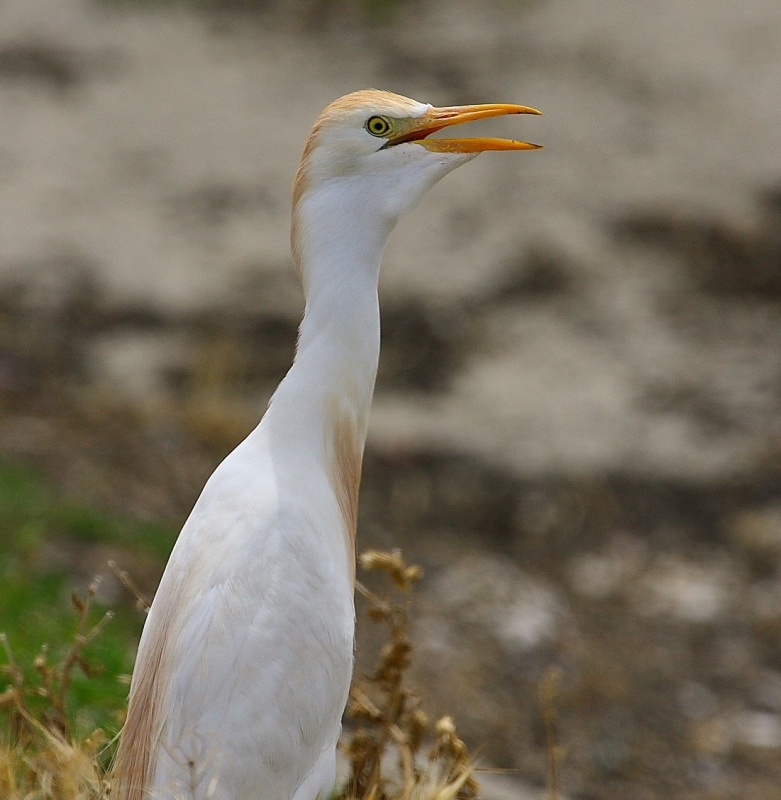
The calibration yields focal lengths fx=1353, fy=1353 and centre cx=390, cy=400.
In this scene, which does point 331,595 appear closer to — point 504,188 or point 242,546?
point 242,546

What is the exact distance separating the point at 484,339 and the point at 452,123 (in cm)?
502

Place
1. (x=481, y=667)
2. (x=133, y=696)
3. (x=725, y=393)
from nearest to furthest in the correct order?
(x=133, y=696), (x=481, y=667), (x=725, y=393)

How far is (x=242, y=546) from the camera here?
2.68 m

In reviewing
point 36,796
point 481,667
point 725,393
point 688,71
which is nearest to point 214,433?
point 481,667

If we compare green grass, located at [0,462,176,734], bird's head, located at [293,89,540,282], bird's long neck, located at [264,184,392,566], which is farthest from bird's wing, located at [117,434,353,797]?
green grass, located at [0,462,176,734]

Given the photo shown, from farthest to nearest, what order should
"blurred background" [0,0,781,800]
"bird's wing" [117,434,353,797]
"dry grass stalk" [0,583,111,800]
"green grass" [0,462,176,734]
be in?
"blurred background" [0,0,781,800] < "green grass" [0,462,176,734] < "dry grass stalk" [0,583,111,800] < "bird's wing" [117,434,353,797]

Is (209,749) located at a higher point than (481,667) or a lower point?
higher

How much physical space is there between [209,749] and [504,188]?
22.9 feet

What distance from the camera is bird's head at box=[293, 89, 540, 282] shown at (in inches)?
107

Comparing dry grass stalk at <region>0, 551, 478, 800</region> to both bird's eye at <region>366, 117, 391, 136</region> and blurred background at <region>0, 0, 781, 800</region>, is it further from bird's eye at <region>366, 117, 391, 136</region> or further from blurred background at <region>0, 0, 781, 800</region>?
bird's eye at <region>366, 117, 391, 136</region>

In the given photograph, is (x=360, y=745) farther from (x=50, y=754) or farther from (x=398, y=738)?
(x=50, y=754)

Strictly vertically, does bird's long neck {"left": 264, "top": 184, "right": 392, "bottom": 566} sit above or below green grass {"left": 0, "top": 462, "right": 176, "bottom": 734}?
above

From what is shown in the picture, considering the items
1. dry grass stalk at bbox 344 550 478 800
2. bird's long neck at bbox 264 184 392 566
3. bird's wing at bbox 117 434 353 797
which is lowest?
dry grass stalk at bbox 344 550 478 800

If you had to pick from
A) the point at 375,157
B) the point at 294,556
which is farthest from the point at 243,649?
the point at 375,157
